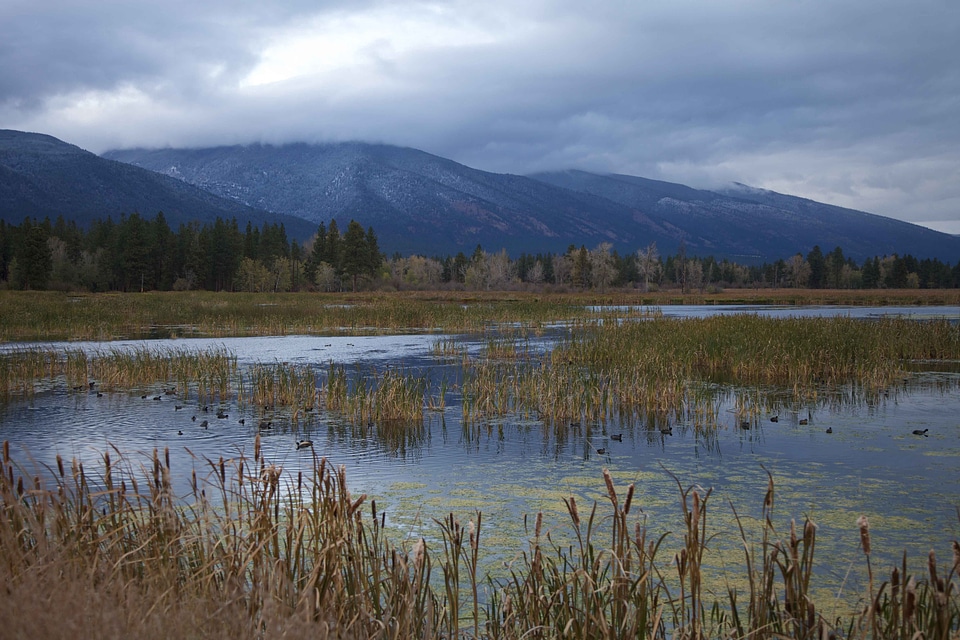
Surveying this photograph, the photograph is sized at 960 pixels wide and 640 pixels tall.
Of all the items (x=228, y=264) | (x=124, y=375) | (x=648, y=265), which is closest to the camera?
(x=124, y=375)

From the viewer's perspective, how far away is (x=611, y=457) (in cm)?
1161

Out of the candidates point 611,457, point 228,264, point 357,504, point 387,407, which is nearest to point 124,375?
point 387,407

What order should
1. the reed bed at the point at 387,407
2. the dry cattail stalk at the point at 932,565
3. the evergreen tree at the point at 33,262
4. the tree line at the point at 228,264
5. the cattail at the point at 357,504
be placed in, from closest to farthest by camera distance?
the dry cattail stalk at the point at 932,565 < the cattail at the point at 357,504 < the reed bed at the point at 387,407 < the evergreen tree at the point at 33,262 < the tree line at the point at 228,264

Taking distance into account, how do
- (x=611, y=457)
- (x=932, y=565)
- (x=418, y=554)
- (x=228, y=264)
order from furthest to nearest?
(x=228, y=264)
(x=611, y=457)
(x=418, y=554)
(x=932, y=565)

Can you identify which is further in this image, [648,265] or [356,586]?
[648,265]

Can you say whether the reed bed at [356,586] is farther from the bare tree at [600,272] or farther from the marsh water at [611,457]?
the bare tree at [600,272]

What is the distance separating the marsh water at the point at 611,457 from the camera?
320 inches

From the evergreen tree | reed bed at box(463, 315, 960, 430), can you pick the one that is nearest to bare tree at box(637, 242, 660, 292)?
the evergreen tree

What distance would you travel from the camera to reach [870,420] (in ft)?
47.1

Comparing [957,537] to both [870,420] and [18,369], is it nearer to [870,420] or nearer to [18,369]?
[870,420]

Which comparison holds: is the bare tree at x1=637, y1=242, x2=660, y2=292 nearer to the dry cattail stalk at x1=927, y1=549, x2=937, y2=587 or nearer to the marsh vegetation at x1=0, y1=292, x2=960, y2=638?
the marsh vegetation at x1=0, y1=292, x2=960, y2=638

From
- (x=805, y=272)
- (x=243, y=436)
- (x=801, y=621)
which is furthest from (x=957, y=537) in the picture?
(x=805, y=272)

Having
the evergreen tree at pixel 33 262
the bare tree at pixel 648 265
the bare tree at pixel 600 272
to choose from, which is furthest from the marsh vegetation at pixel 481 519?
the bare tree at pixel 648 265

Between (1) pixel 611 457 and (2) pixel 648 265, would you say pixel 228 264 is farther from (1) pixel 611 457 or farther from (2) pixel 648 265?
(1) pixel 611 457
